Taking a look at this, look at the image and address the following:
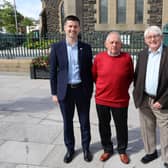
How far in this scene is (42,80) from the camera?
29.3 feet

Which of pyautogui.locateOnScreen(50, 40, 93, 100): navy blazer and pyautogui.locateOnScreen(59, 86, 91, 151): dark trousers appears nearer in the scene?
pyautogui.locateOnScreen(50, 40, 93, 100): navy blazer

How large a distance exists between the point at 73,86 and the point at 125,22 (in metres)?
13.3

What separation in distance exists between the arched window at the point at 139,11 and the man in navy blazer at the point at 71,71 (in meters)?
13.0

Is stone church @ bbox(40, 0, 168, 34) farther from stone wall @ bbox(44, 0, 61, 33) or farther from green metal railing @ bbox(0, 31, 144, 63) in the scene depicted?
green metal railing @ bbox(0, 31, 144, 63)

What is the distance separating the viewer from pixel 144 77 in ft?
10.3

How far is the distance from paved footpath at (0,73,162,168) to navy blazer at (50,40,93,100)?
995 millimetres

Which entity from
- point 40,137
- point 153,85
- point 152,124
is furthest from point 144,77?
point 40,137

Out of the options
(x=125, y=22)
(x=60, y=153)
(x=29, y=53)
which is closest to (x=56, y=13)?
(x=125, y=22)

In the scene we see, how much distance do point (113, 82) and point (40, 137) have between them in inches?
74.9

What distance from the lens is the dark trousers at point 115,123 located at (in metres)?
3.44

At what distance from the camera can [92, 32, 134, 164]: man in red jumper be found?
10.4ft

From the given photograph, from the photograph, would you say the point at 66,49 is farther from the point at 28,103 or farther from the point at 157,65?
the point at 28,103

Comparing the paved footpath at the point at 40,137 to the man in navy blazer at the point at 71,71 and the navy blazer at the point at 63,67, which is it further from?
the navy blazer at the point at 63,67

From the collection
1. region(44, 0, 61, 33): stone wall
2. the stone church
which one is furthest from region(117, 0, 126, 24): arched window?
region(44, 0, 61, 33): stone wall
